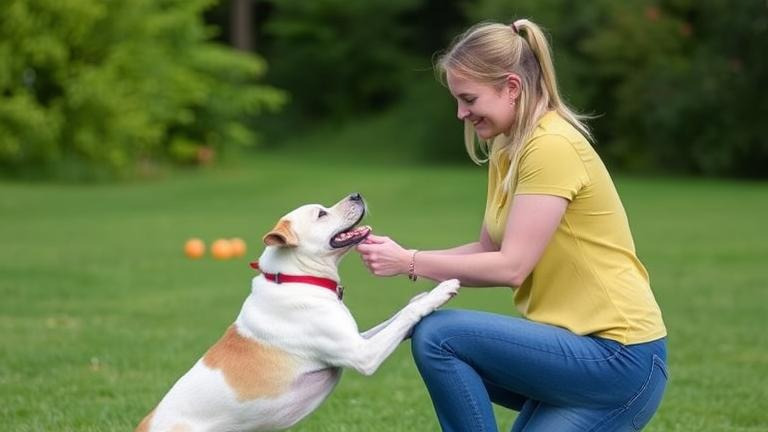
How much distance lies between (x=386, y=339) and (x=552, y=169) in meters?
0.95

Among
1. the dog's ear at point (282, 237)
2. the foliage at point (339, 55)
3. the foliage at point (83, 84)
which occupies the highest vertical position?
the dog's ear at point (282, 237)

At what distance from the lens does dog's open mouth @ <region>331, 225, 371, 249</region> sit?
516 cm

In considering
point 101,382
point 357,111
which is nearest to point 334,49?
point 357,111

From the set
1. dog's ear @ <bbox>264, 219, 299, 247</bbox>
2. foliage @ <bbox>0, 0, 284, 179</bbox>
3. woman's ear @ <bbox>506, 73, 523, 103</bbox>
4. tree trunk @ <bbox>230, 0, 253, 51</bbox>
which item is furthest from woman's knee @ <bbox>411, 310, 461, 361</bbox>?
tree trunk @ <bbox>230, 0, 253, 51</bbox>

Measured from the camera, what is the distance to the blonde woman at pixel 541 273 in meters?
4.71

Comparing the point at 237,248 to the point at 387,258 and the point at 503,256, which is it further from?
the point at 503,256

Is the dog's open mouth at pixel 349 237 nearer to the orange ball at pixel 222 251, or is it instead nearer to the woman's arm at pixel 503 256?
the woman's arm at pixel 503 256

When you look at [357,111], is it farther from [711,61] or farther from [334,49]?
[711,61]

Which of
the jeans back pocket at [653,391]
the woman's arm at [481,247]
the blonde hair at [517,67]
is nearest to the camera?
the blonde hair at [517,67]

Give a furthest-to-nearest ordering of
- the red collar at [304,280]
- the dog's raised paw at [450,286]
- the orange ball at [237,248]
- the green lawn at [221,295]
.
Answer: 1. the orange ball at [237,248]
2. the green lawn at [221,295]
3. the red collar at [304,280]
4. the dog's raised paw at [450,286]

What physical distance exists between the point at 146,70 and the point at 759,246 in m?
20.7

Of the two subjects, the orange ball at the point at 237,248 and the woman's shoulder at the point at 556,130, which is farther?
the orange ball at the point at 237,248

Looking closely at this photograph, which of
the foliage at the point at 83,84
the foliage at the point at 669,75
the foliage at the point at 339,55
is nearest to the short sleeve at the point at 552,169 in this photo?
the foliage at the point at 83,84

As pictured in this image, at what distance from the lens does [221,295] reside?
41.2 feet
